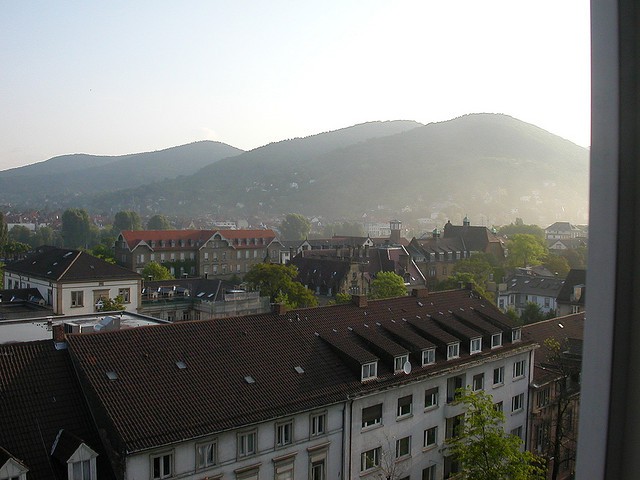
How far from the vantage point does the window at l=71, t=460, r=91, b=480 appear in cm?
980

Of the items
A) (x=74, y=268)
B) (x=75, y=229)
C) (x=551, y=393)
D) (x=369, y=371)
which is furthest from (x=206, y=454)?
(x=75, y=229)

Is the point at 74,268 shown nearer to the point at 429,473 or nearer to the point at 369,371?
the point at 369,371

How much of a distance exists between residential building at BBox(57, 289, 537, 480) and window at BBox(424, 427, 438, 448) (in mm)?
35

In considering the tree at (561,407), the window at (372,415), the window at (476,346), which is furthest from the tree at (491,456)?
the window at (476,346)

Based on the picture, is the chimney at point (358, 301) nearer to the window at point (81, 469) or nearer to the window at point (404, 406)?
the window at point (404, 406)

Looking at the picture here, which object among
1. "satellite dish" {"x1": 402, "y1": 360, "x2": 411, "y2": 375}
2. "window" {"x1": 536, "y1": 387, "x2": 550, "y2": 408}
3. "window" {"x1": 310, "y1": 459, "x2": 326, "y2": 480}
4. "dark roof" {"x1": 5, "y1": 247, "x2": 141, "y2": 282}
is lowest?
"window" {"x1": 536, "y1": 387, "x2": 550, "y2": 408}

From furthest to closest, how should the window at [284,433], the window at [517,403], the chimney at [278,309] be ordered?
1. the window at [517,403]
2. the chimney at [278,309]
3. the window at [284,433]

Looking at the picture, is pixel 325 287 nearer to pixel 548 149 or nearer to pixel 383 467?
pixel 383 467

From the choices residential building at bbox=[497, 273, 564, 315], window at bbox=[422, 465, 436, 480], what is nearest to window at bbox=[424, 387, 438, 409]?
window at bbox=[422, 465, 436, 480]

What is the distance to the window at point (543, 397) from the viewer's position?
18.4 m

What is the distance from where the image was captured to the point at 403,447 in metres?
14.3

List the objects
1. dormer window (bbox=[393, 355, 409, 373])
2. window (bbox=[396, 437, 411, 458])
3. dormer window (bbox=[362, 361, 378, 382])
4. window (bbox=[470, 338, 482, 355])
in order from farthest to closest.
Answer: window (bbox=[470, 338, 482, 355]), dormer window (bbox=[393, 355, 409, 373]), window (bbox=[396, 437, 411, 458]), dormer window (bbox=[362, 361, 378, 382])

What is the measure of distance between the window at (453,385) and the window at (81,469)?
→ 9044 millimetres

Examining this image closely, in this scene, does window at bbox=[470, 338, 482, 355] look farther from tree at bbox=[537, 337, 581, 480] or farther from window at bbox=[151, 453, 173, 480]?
window at bbox=[151, 453, 173, 480]
